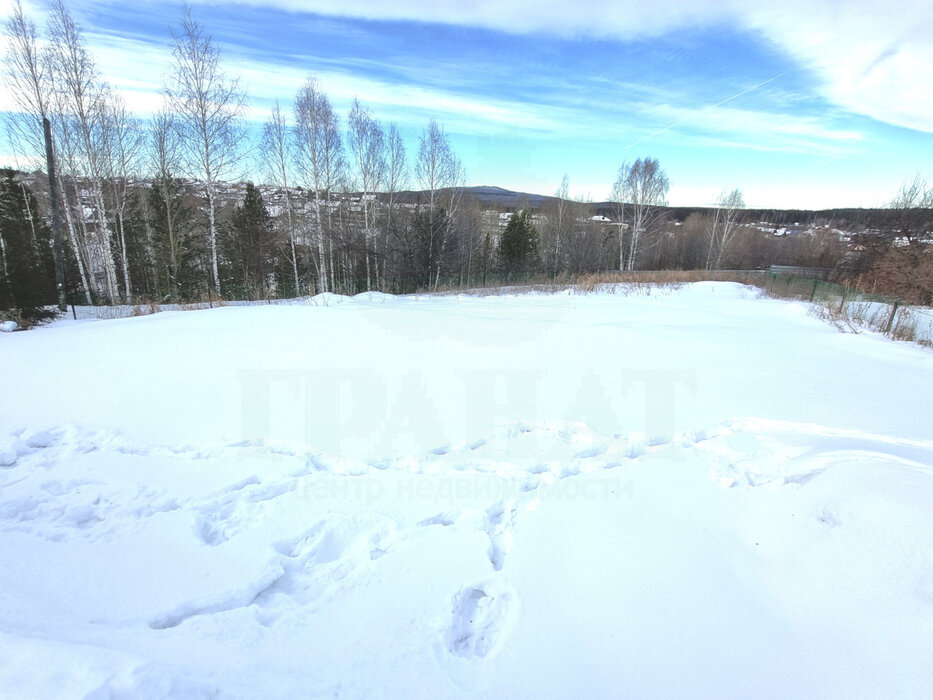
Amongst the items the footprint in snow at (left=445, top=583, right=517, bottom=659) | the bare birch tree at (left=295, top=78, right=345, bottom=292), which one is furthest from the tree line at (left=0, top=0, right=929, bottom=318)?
the footprint in snow at (left=445, top=583, right=517, bottom=659)

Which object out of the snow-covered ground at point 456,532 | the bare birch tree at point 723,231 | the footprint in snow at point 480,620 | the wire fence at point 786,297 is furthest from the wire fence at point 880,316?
the bare birch tree at point 723,231

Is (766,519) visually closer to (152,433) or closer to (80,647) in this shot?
(80,647)

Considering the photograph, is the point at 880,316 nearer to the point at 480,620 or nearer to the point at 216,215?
the point at 480,620

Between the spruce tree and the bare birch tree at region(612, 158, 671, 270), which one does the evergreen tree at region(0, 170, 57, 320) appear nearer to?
the spruce tree

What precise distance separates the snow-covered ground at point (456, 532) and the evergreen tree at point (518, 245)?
37.5 m

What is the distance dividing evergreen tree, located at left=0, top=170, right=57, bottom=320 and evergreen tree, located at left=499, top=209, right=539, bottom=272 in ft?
106

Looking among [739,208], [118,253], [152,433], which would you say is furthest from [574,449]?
[739,208]

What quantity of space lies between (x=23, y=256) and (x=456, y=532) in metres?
21.1

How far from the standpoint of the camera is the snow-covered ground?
162 cm

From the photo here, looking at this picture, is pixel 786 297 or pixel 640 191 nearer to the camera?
pixel 786 297

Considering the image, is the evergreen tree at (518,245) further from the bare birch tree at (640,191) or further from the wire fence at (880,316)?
the wire fence at (880,316)

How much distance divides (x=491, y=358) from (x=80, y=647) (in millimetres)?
4356

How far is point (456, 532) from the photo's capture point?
2.42 m

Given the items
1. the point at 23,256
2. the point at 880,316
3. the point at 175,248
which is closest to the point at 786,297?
the point at 880,316
